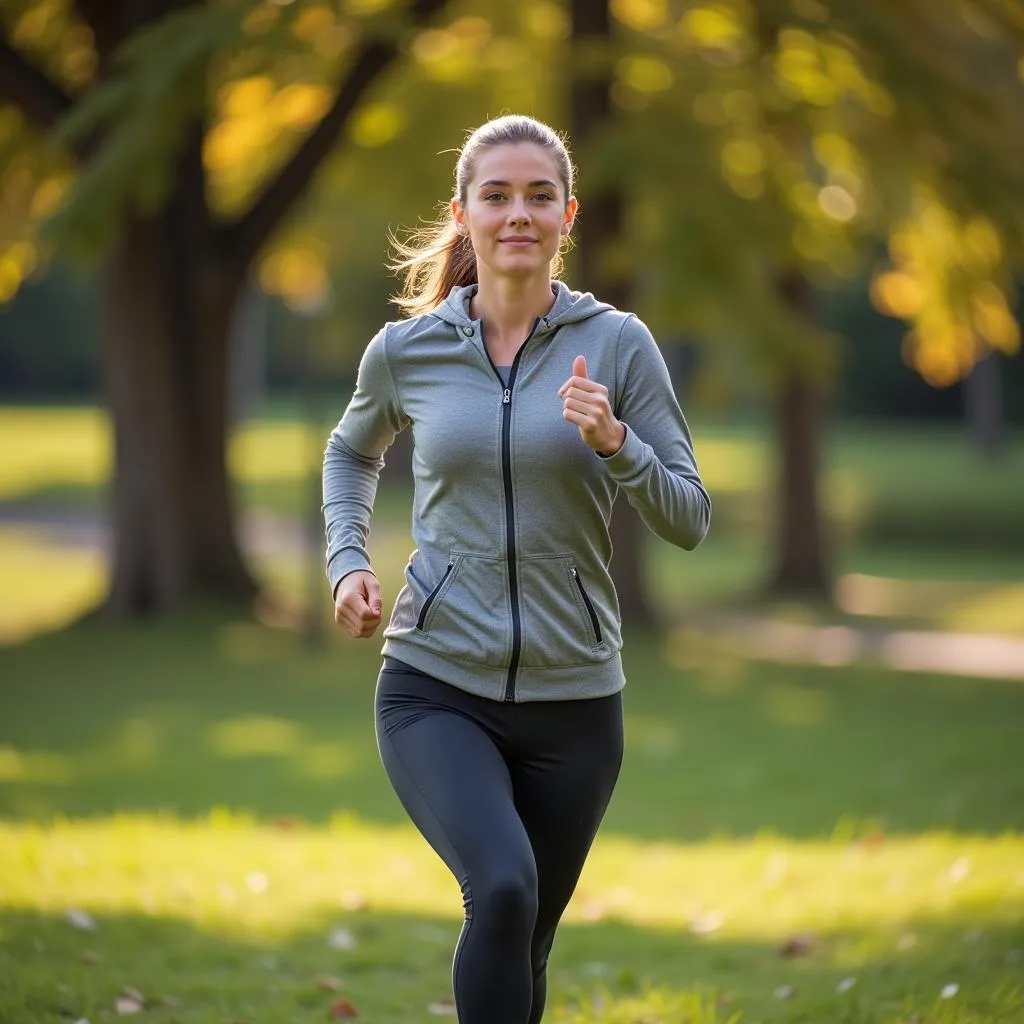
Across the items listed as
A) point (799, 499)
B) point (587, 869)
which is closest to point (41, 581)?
point (799, 499)

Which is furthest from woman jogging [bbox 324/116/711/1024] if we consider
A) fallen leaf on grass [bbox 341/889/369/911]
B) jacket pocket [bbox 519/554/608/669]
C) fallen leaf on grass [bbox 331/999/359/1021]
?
fallen leaf on grass [bbox 341/889/369/911]

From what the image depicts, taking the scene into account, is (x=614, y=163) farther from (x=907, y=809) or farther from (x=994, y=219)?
(x=907, y=809)

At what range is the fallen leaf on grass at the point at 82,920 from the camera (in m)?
5.75

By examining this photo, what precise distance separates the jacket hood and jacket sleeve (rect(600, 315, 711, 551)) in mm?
107

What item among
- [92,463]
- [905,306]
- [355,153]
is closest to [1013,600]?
[905,306]

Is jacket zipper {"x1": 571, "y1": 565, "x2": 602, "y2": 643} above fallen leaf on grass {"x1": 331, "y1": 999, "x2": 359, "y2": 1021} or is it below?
above

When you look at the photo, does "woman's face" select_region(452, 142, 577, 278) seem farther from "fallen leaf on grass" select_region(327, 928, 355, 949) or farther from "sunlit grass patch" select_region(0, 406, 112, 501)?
"sunlit grass patch" select_region(0, 406, 112, 501)

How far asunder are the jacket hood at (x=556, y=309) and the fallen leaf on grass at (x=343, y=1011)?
228 centimetres

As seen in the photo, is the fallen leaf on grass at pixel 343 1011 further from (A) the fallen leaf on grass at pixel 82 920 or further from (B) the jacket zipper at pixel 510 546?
(B) the jacket zipper at pixel 510 546

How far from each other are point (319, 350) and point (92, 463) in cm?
671

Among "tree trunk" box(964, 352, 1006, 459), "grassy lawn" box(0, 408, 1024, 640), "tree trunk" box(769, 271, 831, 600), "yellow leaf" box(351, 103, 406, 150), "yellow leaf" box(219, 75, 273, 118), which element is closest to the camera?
"yellow leaf" box(219, 75, 273, 118)

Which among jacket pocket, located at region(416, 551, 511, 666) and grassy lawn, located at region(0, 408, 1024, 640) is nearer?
jacket pocket, located at region(416, 551, 511, 666)

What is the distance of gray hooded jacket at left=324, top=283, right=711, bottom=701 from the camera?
3.68 m

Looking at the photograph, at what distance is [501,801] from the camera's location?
3.55 metres
